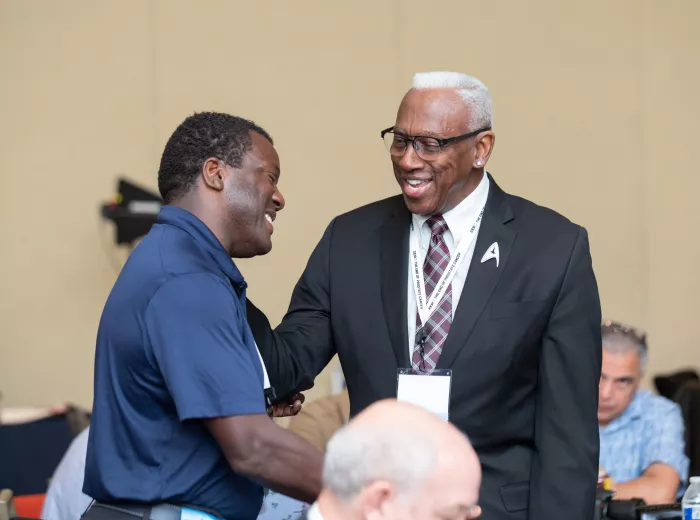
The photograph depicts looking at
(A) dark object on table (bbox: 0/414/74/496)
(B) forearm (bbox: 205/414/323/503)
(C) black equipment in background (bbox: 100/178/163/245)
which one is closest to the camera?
(B) forearm (bbox: 205/414/323/503)

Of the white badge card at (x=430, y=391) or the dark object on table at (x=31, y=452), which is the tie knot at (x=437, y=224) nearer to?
the white badge card at (x=430, y=391)

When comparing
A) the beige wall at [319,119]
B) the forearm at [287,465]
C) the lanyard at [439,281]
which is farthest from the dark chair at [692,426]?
the forearm at [287,465]

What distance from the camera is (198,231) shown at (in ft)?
7.13

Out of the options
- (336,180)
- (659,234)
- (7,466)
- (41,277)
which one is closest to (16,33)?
A: (41,277)

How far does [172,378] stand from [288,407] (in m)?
0.71

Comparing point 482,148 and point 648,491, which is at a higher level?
point 482,148

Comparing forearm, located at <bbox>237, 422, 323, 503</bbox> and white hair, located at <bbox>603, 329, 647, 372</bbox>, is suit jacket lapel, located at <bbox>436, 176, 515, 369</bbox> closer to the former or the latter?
forearm, located at <bbox>237, 422, 323, 503</bbox>

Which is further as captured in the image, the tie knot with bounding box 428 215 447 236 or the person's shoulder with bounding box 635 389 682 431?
the person's shoulder with bounding box 635 389 682 431

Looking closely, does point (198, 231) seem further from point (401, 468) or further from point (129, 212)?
point (129, 212)

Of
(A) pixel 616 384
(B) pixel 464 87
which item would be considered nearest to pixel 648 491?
(A) pixel 616 384

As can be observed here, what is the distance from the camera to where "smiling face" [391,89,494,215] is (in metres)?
2.54

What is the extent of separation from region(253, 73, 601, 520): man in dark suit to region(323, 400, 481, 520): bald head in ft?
3.03

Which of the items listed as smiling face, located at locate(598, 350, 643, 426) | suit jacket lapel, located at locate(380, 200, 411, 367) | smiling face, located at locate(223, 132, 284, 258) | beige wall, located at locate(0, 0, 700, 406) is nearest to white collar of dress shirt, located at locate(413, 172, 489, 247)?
suit jacket lapel, located at locate(380, 200, 411, 367)

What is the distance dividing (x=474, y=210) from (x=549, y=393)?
50 cm
